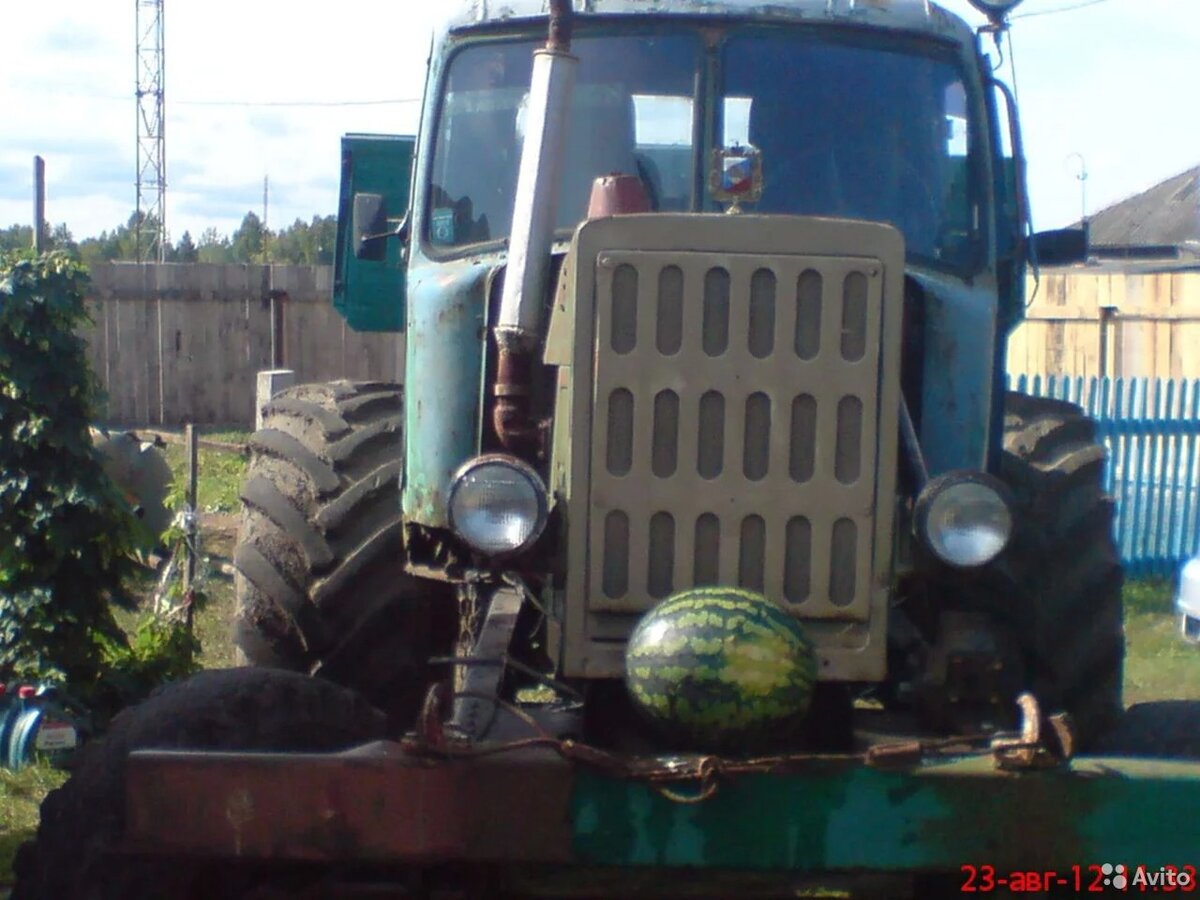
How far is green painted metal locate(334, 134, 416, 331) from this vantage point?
26.7ft

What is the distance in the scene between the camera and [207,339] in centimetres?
2141

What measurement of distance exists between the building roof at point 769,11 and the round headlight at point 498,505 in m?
1.83

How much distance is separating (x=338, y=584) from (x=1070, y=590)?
7.07ft

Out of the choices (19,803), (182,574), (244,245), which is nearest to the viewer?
(19,803)

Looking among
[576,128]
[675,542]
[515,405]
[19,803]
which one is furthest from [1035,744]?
[19,803]

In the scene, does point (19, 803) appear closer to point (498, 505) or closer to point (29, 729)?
point (29, 729)

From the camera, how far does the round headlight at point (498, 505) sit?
3625 millimetres

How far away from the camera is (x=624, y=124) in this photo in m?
4.82

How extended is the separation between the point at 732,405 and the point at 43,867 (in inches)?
69.8

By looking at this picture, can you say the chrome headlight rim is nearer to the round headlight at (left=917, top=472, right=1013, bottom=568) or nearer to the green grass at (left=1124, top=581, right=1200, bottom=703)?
the round headlight at (left=917, top=472, right=1013, bottom=568)

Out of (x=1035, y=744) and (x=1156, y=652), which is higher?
(x=1035, y=744)

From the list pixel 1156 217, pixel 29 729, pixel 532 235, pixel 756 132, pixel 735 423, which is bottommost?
pixel 29 729

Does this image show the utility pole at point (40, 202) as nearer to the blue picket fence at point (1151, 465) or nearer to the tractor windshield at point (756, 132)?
the tractor windshield at point (756, 132)

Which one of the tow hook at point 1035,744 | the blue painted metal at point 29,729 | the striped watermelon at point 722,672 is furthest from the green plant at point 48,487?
the tow hook at point 1035,744
